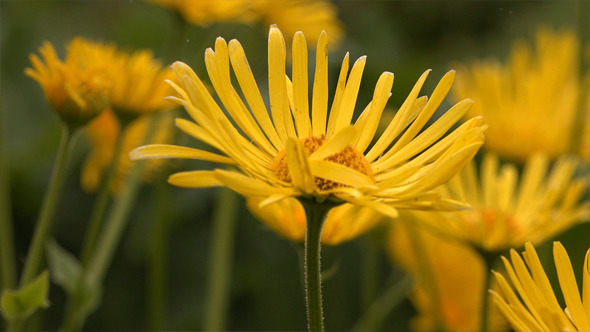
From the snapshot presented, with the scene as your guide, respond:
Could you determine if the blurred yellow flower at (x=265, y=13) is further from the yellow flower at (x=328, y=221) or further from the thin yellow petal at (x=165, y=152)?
the thin yellow petal at (x=165, y=152)

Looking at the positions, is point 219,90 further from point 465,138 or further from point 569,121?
point 569,121

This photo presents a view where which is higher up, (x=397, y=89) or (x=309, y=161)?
(x=397, y=89)

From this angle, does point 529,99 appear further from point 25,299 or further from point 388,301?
point 25,299

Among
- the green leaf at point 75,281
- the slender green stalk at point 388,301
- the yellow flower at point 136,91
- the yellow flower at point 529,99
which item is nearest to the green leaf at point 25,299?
the green leaf at point 75,281

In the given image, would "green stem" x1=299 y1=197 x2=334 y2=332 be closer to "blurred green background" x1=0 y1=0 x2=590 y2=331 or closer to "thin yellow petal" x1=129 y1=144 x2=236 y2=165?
"thin yellow petal" x1=129 y1=144 x2=236 y2=165

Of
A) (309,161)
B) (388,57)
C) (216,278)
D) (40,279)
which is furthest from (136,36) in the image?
(309,161)
